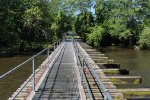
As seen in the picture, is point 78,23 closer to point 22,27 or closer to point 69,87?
point 22,27

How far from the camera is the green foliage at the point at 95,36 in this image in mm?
69775

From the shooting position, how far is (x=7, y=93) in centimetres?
2350

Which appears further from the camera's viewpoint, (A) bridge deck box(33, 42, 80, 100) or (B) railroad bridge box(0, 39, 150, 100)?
(A) bridge deck box(33, 42, 80, 100)

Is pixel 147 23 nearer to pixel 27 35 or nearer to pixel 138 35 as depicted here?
pixel 138 35

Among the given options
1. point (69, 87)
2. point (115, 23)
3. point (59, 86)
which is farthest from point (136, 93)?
point (115, 23)

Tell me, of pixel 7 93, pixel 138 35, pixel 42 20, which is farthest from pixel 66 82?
pixel 138 35

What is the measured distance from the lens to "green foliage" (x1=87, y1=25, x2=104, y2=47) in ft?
229

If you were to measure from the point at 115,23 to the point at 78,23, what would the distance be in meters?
7.64

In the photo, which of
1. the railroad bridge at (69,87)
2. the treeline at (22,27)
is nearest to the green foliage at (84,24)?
the treeline at (22,27)

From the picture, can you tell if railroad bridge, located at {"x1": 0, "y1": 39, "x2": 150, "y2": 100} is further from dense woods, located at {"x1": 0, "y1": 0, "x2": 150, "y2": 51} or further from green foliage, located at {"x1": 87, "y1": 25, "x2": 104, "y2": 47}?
green foliage, located at {"x1": 87, "y1": 25, "x2": 104, "y2": 47}

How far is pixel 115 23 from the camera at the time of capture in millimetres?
73000

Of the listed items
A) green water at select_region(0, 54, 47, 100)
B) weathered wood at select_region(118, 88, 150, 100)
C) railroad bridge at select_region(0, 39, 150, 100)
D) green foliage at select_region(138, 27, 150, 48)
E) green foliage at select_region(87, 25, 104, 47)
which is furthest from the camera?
green foliage at select_region(87, 25, 104, 47)

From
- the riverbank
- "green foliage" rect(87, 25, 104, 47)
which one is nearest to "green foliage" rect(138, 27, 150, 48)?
"green foliage" rect(87, 25, 104, 47)

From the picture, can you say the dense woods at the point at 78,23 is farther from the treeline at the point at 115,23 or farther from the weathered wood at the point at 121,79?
the weathered wood at the point at 121,79
